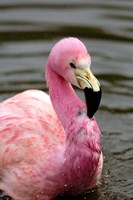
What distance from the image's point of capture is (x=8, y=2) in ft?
34.8

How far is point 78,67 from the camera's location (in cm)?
582

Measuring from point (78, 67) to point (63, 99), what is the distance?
48 cm

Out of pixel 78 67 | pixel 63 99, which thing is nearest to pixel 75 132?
pixel 63 99

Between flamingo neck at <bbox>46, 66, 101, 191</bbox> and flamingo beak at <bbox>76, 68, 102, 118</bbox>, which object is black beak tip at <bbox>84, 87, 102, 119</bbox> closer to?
Result: flamingo beak at <bbox>76, 68, 102, 118</bbox>

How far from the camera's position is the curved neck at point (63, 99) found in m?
6.15

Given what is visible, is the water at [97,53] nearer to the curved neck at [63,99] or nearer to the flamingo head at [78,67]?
the curved neck at [63,99]

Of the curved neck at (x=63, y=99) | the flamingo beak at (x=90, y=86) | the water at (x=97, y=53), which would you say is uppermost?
the flamingo beak at (x=90, y=86)

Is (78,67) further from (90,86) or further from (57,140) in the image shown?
(57,140)

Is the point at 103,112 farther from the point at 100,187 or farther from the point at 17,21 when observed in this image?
the point at 17,21

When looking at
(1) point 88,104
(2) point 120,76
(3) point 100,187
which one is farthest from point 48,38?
(1) point 88,104

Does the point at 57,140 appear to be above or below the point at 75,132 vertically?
below

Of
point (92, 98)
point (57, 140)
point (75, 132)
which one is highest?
point (92, 98)

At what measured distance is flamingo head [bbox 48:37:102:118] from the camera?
5.73m

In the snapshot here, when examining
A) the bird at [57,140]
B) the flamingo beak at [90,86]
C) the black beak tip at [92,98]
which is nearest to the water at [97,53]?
the bird at [57,140]
